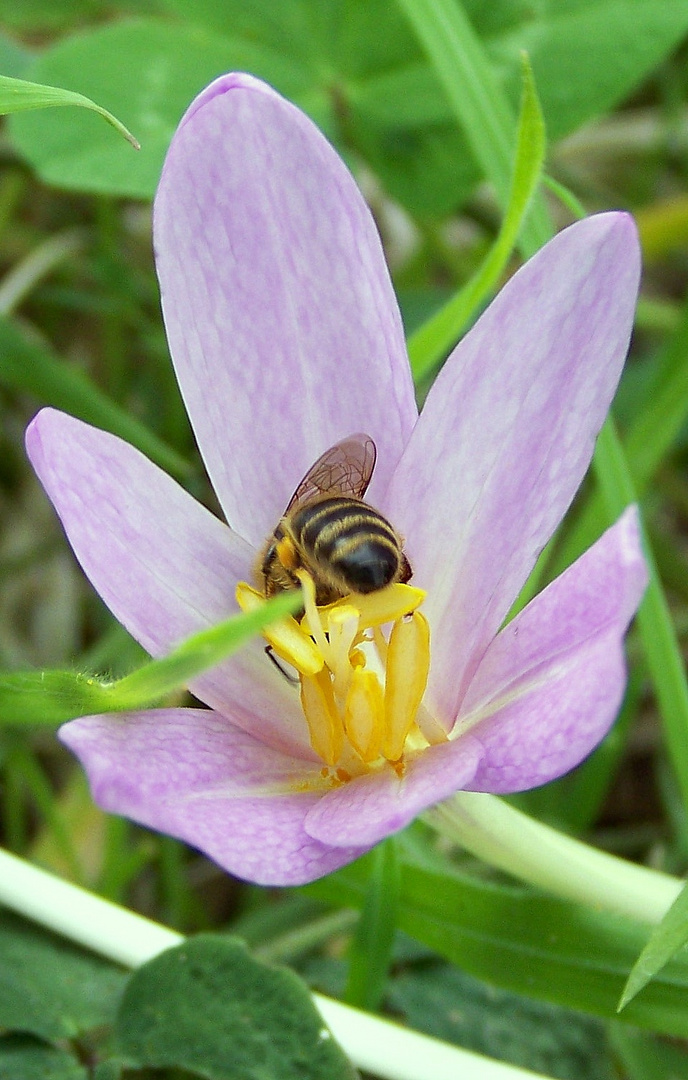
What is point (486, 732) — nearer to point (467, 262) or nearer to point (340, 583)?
point (340, 583)

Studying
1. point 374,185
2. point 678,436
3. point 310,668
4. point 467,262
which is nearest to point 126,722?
point 310,668

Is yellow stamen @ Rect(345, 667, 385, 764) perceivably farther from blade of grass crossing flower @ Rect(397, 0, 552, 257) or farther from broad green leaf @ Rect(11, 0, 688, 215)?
broad green leaf @ Rect(11, 0, 688, 215)

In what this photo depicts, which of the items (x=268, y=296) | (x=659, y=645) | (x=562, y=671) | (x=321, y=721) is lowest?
(x=659, y=645)

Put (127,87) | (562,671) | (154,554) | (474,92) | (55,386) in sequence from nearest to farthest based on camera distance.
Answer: (562,671) → (154,554) → (474,92) → (55,386) → (127,87)

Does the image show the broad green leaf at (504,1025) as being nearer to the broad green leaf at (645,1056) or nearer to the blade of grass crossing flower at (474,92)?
the broad green leaf at (645,1056)

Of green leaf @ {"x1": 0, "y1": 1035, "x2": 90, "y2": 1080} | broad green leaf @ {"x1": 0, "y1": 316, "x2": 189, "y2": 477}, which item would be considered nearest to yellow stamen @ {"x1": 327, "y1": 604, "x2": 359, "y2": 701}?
green leaf @ {"x1": 0, "y1": 1035, "x2": 90, "y2": 1080}

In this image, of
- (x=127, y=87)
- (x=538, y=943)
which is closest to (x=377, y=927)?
(x=538, y=943)

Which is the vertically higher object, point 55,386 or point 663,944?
point 55,386

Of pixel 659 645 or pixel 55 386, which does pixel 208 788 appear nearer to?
pixel 659 645
